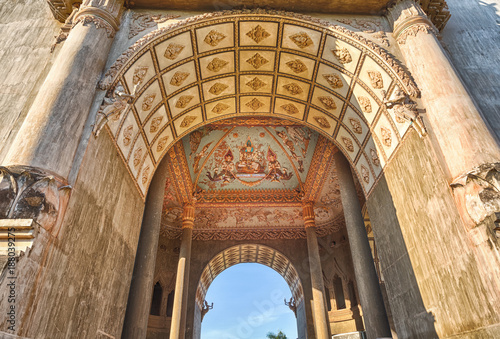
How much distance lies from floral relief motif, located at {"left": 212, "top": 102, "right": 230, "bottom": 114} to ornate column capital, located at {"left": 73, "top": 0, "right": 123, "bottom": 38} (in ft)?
10.4

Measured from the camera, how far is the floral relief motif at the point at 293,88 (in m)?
8.02

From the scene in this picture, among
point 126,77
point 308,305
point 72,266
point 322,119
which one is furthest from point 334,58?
point 308,305

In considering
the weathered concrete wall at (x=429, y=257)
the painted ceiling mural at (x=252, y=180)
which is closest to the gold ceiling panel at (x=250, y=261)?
the painted ceiling mural at (x=252, y=180)

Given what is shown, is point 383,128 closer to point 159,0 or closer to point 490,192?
point 490,192

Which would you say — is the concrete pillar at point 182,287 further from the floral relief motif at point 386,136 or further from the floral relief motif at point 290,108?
the floral relief motif at point 386,136

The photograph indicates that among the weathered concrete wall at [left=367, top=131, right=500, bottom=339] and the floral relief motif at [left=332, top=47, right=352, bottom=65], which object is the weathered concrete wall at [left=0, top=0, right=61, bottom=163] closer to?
the floral relief motif at [left=332, top=47, right=352, bottom=65]

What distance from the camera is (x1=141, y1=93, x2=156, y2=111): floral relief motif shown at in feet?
21.7

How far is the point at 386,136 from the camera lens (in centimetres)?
647

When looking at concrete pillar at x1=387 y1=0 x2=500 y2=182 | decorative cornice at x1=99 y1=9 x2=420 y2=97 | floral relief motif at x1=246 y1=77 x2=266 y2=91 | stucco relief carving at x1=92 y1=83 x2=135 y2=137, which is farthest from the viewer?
floral relief motif at x1=246 y1=77 x2=266 y2=91

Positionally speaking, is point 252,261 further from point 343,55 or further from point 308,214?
point 343,55

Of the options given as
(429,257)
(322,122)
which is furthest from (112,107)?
(429,257)

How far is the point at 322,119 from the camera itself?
8.41m

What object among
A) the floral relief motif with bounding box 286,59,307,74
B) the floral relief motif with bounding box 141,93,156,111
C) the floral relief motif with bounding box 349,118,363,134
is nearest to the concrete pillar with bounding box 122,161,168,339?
the floral relief motif with bounding box 141,93,156,111

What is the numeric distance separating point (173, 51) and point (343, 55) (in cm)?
382
